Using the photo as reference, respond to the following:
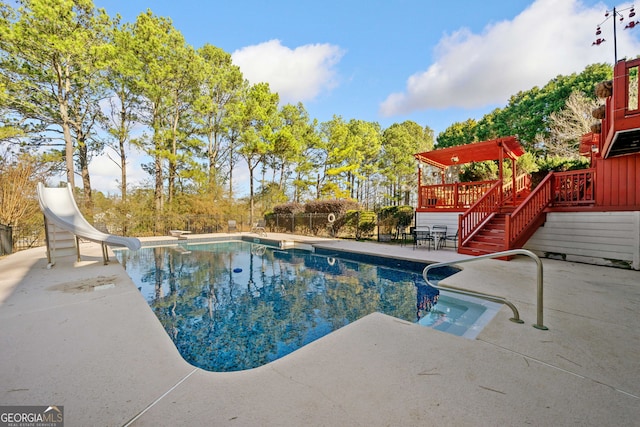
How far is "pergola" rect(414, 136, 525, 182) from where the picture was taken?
831 cm

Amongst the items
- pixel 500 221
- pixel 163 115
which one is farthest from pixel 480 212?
pixel 163 115

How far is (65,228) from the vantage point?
5734mm

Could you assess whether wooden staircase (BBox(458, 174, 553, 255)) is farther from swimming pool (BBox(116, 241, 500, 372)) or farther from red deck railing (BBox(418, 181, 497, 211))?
swimming pool (BBox(116, 241, 500, 372))

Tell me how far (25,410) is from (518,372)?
3.51 metres

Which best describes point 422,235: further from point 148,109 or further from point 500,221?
point 148,109

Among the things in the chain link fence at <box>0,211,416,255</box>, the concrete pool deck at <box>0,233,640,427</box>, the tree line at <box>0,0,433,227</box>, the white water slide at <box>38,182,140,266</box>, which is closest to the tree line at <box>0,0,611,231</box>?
the tree line at <box>0,0,433,227</box>

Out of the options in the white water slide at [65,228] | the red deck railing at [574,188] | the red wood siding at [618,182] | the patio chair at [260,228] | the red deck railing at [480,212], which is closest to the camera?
the white water slide at [65,228]

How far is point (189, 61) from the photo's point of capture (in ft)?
50.5

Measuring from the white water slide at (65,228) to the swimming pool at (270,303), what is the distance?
3.73ft

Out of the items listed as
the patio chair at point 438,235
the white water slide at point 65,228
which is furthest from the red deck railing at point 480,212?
the white water slide at point 65,228

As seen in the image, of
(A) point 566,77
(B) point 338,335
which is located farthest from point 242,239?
(A) point 566,77

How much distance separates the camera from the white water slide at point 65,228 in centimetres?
580

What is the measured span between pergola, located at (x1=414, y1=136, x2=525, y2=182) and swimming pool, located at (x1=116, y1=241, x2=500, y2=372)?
5.07 metres

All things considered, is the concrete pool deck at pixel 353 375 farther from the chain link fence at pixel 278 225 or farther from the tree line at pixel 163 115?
the tree line at pixel 163 115
